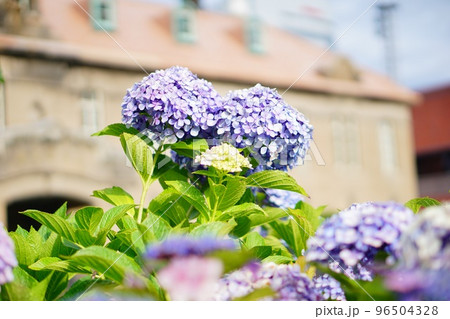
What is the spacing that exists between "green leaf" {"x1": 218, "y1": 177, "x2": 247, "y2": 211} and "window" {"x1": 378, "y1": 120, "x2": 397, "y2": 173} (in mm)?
13911

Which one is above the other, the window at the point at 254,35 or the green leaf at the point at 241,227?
the window at the point at 254,35

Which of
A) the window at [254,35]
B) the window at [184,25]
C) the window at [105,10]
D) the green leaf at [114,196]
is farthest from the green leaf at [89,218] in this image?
the window at [254,35]

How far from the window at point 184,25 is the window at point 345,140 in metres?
3.48

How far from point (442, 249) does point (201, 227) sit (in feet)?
1.42

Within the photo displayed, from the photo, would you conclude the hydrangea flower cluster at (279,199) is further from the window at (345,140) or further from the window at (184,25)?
the window at (345,140)

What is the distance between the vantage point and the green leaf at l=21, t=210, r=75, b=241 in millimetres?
1059

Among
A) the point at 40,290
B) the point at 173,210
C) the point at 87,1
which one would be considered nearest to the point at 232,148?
the point at 173,210

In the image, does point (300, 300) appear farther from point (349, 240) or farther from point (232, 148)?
point (232, 148)

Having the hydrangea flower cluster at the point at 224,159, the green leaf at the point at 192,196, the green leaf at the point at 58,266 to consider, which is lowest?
the green leaf at the point at 58,266

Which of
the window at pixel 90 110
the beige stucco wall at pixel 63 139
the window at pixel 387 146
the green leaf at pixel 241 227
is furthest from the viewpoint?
the window at pixel 387 146

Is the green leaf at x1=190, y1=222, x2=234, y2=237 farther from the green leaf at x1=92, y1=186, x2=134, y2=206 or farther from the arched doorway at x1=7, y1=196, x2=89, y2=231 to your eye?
the arched doorway at x1=7, y1=196, x2=89, y2=231

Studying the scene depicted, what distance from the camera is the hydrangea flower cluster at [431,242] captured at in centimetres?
62

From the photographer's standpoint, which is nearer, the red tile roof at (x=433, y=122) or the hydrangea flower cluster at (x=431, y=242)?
the hydrangea flower cluster at (x=431, y=242)

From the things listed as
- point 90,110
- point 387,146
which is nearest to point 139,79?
point 90,110
